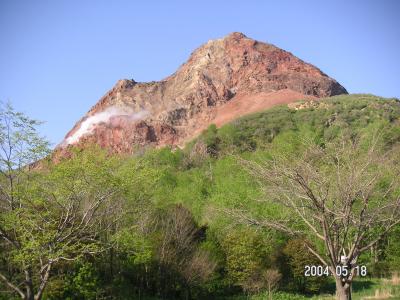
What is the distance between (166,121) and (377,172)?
79402 millimetres

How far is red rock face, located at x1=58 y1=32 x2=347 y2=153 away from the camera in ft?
284

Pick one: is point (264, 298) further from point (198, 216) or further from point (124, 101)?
point (124, 101)

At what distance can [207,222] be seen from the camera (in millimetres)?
27875

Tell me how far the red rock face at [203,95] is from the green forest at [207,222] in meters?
46.7

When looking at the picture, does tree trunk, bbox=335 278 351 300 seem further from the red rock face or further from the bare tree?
the red rock face

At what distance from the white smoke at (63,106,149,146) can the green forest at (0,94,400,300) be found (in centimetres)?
5162

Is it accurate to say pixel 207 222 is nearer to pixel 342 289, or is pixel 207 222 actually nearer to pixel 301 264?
pixel 301 264

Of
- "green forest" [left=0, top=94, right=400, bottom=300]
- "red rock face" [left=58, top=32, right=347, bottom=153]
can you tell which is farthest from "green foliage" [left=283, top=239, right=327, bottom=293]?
"red rock face" [left=58, top=32, right=347, bottom=153]

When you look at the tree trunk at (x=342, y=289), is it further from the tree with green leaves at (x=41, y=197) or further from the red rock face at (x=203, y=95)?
the red rock face at (x=203, y=95)

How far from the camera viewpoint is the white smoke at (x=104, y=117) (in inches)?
3572

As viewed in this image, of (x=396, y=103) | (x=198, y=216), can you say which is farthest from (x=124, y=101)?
(x=198, y=216)

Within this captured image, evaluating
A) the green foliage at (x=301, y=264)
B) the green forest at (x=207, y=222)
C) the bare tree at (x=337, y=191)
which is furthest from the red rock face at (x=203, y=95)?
the bare tree at (x=337, y=191)

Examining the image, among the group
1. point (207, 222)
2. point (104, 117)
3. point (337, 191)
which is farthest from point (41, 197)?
point (104, 117)

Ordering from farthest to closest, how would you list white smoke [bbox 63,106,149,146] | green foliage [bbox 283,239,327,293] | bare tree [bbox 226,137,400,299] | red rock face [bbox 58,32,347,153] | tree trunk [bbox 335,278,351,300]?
white smoke [bbox 63,106,149,146], red rock face [bbox 58,32,347,153], green foliage [bbox 283,239,327,293], bare tree [bbox 226,137,400,299], tree trunk [bbox 335,278,351,300]
